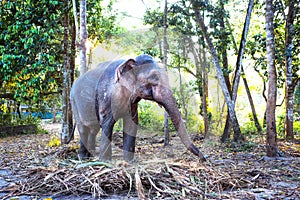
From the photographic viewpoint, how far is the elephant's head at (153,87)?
4.22m

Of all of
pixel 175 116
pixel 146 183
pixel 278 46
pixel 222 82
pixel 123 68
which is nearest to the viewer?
pixel 146 183

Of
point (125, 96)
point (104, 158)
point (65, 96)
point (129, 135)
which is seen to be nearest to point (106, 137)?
point (104, 158)

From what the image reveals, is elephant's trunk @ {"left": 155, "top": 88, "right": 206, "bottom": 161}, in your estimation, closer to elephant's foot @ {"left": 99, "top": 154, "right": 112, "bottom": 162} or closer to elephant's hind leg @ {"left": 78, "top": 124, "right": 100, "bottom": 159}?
elephant's foot @ {"left": 99, "top": 154, "right": 112, "bottom": 162}

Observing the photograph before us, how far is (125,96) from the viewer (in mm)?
4523

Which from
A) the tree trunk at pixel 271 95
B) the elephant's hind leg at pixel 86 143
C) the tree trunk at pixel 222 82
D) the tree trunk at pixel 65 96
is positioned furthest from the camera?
the tree trunk at pixel 65 96

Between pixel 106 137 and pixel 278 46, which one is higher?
pixel 278 46

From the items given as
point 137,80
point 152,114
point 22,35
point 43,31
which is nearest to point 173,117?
point 137,80

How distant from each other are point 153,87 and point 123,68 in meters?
0.50

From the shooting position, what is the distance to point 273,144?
5930 mm

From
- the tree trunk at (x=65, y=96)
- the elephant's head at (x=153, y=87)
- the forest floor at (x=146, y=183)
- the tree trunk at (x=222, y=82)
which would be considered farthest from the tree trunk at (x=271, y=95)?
the tree trunk at (x=65, y=96)

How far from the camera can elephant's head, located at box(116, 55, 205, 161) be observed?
422 cm

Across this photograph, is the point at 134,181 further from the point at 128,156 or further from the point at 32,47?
the point at 32,47

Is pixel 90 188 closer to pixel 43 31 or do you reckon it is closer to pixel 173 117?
pixel 173 117

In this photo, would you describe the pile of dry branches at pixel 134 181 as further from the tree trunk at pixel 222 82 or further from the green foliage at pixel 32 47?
the green foliage at pixel 32 47
